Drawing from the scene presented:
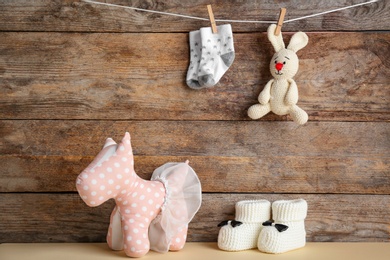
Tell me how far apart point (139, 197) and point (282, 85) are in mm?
500

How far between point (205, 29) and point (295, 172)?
1.59 feet

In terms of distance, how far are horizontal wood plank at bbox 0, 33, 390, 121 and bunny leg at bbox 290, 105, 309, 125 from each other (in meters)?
0.07

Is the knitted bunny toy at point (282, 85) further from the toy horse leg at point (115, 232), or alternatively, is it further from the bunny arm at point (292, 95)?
the toy horse leg at point (115, 232)

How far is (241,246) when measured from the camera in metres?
1.51

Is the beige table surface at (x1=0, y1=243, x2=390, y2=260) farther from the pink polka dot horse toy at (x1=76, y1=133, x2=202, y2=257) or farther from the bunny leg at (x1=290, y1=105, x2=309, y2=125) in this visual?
the bunny leg at (x1=290, y1=105, x2=309, y2=125)

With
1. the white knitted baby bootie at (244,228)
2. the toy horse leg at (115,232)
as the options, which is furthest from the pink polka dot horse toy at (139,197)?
the white knitted baby bootie at (244,228)

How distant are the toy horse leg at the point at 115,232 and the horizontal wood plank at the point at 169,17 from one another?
1.75 ft

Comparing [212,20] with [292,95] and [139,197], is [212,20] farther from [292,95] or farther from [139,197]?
[139,197]

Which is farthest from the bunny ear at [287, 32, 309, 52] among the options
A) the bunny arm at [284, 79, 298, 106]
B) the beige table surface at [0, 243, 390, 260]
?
the beige table surface at [0, 243, 390, 260]

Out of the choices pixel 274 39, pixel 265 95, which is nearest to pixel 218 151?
pixel 265 95

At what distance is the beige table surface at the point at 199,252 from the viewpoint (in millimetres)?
1455

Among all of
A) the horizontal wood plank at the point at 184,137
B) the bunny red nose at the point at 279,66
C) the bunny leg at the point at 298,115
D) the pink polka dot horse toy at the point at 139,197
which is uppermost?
the bunny red nose at the point at 279,66

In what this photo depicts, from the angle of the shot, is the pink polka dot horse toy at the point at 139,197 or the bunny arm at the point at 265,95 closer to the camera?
the pink polka dot horse toy at the point at 139,197

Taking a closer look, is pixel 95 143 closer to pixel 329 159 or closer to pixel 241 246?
pixel 241 246
